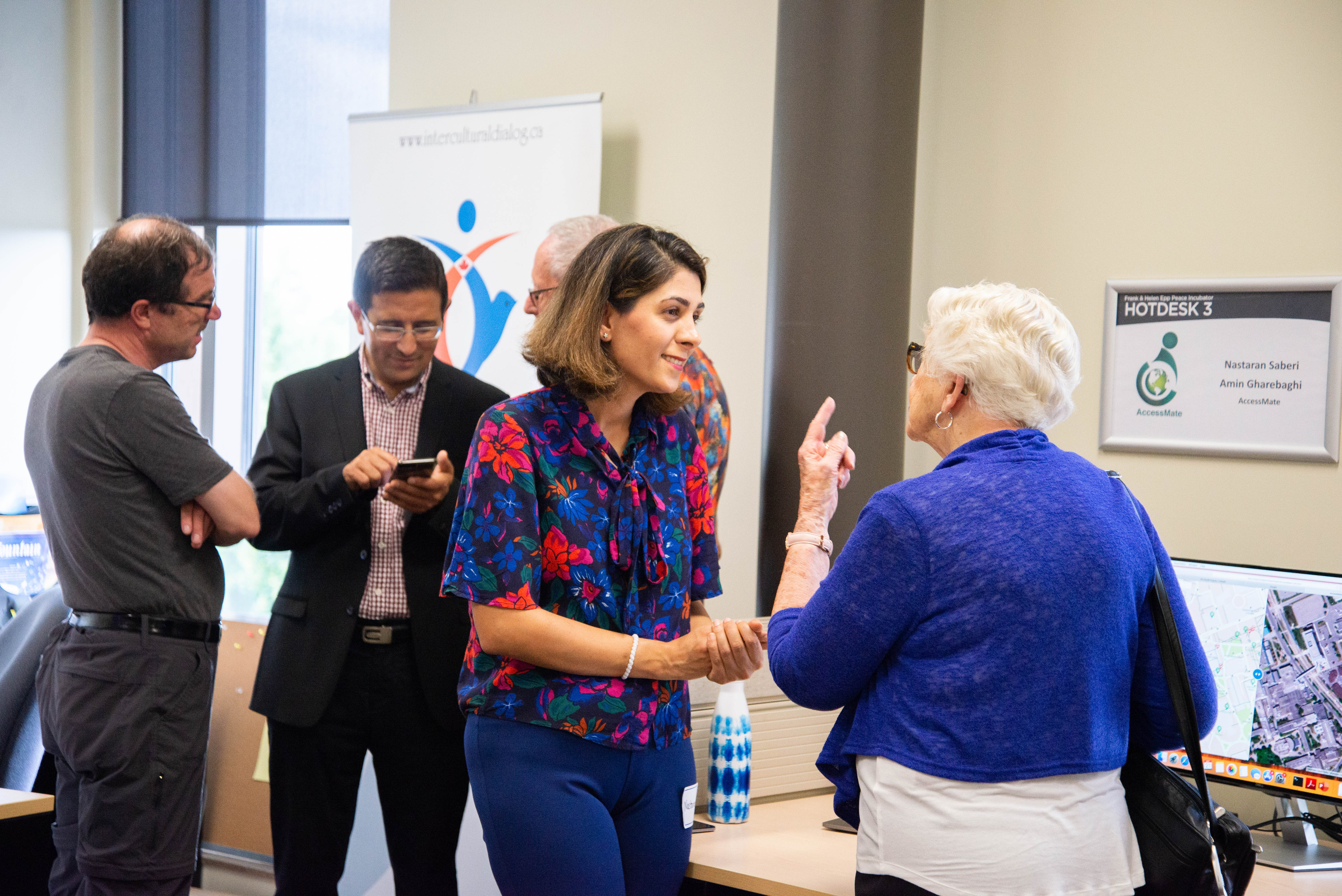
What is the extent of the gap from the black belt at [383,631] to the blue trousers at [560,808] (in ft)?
1.82

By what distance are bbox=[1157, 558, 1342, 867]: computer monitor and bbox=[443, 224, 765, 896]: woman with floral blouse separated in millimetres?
961

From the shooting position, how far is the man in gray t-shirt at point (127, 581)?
202cm

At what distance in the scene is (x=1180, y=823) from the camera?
1421mm

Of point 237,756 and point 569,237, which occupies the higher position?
point 569,237

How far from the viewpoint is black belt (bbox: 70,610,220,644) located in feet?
6.75

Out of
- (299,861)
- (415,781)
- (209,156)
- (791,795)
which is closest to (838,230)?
(791,795)

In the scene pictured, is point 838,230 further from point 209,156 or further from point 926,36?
point 209,156

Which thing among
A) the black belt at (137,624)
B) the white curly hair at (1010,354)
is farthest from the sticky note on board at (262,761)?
the white curly hair at (1010,354)

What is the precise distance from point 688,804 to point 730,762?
1.27 ft

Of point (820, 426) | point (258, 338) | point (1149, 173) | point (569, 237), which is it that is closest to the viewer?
point (820, 426)

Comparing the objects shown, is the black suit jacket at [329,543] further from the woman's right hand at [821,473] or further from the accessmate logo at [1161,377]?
the accessmate logo at [1161,377]

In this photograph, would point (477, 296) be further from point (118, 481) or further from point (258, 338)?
point (118, 481)

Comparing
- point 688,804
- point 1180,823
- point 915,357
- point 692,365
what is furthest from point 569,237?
point 1180,823

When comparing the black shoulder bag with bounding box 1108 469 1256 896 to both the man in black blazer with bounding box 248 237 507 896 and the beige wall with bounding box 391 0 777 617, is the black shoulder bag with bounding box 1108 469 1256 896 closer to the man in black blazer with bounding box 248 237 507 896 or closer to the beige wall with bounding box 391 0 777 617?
the man in black blazer with bounding box 248 237 507 896
